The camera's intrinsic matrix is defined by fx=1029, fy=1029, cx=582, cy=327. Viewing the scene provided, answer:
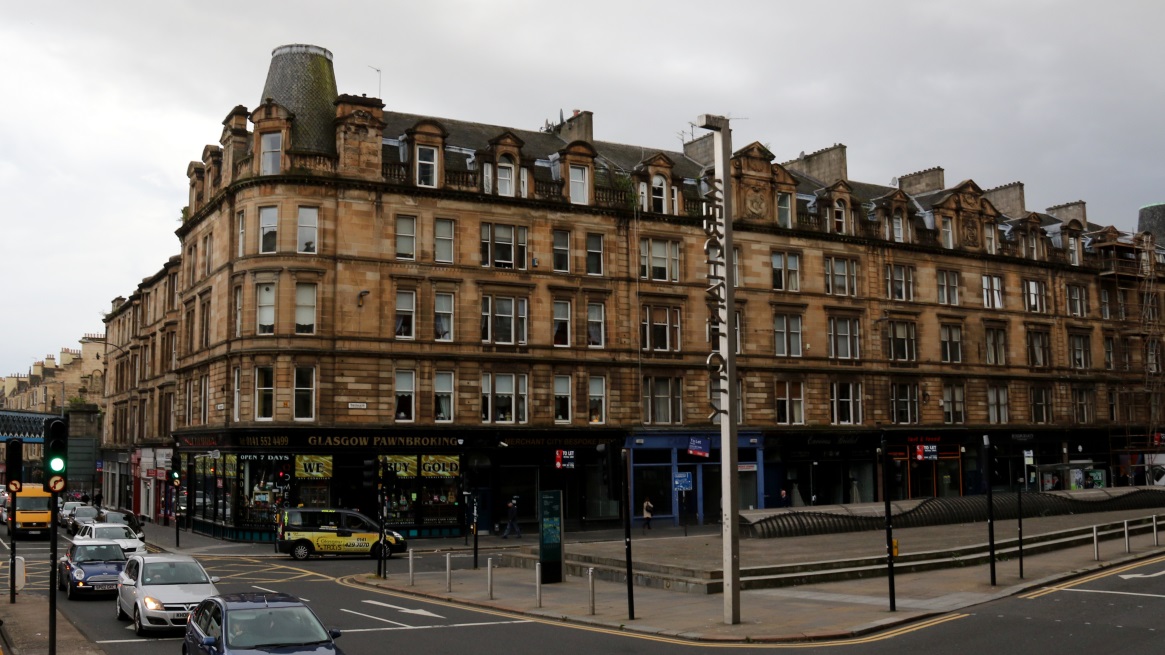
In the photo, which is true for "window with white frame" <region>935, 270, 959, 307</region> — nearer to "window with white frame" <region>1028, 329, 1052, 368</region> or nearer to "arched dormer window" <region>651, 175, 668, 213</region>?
"window with white frame" <region>1028, 329, 1052, 368</region>

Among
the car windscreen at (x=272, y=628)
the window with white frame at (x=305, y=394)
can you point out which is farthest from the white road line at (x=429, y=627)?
the window with white frame at (x=305, y=394)

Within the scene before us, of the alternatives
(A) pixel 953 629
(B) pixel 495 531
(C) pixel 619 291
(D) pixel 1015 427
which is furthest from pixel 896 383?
(A) pixel 953 629

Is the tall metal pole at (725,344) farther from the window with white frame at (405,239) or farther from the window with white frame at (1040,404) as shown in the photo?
the window with white frame at (1040,404)

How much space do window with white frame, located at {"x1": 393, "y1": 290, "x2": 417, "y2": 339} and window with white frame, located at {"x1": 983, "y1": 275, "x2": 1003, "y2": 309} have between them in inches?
1376

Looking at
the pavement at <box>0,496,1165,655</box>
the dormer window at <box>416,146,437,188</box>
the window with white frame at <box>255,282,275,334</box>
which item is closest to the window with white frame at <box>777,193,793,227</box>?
the dormer window at <box>416,146,437,188</box>

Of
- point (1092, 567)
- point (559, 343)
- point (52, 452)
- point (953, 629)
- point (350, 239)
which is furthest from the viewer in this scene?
point (559, 343)

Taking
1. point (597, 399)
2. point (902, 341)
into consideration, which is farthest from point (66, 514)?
point (902, 341)

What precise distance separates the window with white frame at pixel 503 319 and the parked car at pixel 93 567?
69.8ft

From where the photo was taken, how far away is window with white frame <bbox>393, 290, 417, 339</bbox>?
4359cm

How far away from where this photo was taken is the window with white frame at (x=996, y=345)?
6028 cm

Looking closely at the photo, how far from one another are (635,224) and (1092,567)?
2719 centimetres

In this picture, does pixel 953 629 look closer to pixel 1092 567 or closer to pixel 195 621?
pixel 1092 567

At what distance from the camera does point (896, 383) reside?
2222 inches

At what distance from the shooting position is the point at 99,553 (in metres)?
25.6
